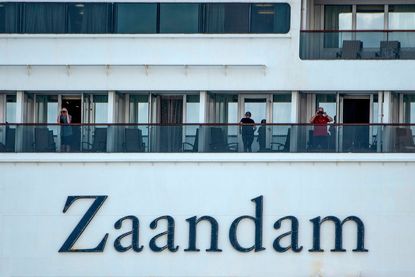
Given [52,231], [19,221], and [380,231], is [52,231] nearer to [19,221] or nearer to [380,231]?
[19,221]

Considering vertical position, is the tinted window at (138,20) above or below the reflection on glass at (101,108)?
above

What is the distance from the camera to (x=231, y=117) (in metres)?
53.9

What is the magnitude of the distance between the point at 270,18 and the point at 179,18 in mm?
2268

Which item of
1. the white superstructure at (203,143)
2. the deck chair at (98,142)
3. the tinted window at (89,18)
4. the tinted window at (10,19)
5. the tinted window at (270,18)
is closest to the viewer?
the white superstructure at (203,143)

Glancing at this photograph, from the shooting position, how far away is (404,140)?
50094 mm

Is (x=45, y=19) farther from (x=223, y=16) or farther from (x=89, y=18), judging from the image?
(x=223, y=16)

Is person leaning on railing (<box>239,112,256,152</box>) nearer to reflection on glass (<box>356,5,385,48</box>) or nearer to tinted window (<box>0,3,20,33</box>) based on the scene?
reflection on glass (<box>356,5,385,48</box>)

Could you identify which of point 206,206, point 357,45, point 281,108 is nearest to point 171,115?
point 281,108

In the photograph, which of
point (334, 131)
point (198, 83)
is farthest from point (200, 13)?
point (334, 131)

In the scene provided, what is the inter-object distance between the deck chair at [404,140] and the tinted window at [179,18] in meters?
5.97

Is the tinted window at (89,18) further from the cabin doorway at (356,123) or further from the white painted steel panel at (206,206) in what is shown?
the cabin doorway at (356,123)

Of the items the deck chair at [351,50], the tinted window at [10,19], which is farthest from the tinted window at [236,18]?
the tinted window at [10,19]

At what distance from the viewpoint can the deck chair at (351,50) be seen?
52.1m

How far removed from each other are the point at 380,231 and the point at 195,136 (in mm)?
5054
